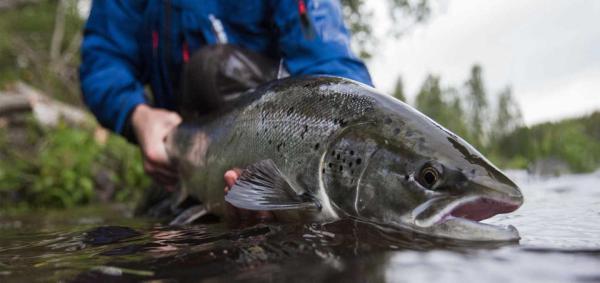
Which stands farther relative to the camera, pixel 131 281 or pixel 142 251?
pixel 142 251

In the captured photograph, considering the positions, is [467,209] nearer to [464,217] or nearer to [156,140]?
[464,217]

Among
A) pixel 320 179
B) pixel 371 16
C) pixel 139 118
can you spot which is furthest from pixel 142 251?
pixel 371 16

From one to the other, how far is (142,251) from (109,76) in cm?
216

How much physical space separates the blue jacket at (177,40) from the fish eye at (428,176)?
3.67 ft

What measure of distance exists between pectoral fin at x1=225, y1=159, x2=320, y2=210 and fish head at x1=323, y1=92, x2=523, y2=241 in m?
0.11

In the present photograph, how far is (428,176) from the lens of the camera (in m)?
1.47

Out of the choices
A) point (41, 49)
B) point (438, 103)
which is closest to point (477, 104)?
point (438, 103)

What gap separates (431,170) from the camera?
1.47 meters

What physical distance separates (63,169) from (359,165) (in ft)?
17.5

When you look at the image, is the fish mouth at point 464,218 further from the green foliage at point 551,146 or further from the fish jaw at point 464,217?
the green foliage at point 551,146

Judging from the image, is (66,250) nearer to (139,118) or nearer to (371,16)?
(139,118)

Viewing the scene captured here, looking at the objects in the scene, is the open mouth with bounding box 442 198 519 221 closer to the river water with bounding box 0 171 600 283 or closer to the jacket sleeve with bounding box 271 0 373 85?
the river water with bounding box 0 171 600 283

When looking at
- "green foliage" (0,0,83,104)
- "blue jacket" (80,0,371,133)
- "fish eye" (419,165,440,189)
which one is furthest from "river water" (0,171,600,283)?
"green foliage" (0,0,83,104)

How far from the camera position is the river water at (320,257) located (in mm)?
975
